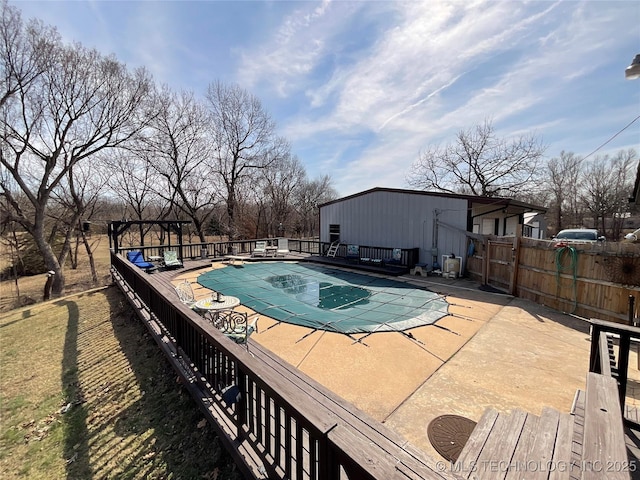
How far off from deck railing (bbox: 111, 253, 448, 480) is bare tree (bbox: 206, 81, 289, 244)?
51.7ft

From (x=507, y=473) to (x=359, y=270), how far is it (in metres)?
9.05

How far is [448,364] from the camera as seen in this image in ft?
12.3

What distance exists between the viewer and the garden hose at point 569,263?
5.36 metres

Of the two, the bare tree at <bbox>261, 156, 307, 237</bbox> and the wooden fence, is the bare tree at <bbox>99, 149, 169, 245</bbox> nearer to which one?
the bare tree at <bbox>261, 156, 307, 237</bbox>

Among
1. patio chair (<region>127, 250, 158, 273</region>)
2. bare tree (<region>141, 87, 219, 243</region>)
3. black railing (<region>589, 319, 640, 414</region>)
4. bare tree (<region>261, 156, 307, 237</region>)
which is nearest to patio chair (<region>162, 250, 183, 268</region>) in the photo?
Result: patio chair (<region>127, 250, 158, 273</region>)

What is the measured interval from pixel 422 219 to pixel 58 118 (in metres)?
15.9

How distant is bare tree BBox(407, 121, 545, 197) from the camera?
723 inches

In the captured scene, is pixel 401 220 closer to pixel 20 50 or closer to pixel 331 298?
pixel 331 298

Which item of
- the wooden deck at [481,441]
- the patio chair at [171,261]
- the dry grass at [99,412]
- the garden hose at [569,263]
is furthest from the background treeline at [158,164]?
the garden hose at [569,263]

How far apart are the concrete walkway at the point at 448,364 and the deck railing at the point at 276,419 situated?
2.79 feet

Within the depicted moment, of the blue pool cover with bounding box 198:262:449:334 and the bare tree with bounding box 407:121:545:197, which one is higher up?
the bare tree with bounding box 407:121:545:197

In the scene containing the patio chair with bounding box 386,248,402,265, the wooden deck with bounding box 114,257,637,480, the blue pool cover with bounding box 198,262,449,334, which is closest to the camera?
the wooden deck with bounding box 114,257,637,480

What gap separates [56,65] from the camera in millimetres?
11039

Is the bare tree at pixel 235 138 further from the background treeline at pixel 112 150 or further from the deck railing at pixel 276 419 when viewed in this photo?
the deck railing at pixel 276 419
